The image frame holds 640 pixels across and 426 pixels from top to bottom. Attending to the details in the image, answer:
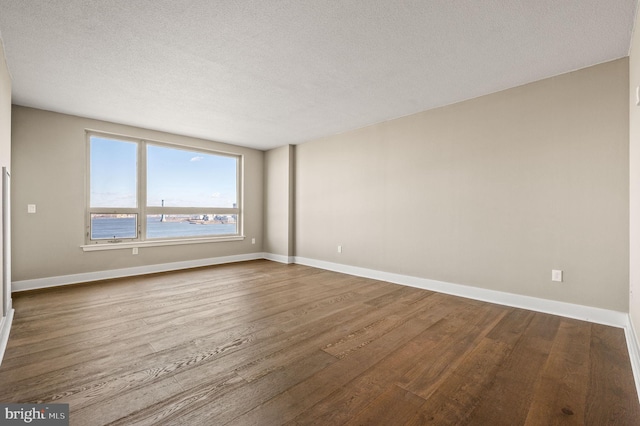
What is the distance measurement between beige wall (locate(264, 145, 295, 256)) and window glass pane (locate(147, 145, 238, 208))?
29.4 inches

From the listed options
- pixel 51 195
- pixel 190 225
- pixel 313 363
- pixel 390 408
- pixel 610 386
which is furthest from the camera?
pixel 190 225

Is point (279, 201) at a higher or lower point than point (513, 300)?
higher

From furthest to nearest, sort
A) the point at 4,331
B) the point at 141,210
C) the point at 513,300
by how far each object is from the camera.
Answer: the point at 141,210 < the point at 513,300 < the point at 4,331

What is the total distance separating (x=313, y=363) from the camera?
2.03 metres

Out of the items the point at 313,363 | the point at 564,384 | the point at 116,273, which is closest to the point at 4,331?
the point at 116,273

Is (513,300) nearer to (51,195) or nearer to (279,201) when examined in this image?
(279,201)

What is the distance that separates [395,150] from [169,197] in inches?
162

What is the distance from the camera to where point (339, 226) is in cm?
529

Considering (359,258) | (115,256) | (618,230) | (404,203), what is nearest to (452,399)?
(618,230)

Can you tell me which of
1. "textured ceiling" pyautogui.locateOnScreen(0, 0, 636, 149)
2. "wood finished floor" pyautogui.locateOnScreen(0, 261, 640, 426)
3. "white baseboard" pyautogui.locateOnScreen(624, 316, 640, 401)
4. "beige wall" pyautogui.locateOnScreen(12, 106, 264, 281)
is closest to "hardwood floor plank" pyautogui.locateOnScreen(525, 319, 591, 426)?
"wood finished floor" pyautogui.locateOnScreen(0, 261, 640, 426)

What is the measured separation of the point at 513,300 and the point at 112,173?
605 centimetres

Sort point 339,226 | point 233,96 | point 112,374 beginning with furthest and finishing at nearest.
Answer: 1. point 339,226
2. point 233,96
3. point 112,374

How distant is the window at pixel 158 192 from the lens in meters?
4.66

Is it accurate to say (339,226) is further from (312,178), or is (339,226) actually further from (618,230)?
(618,230)
